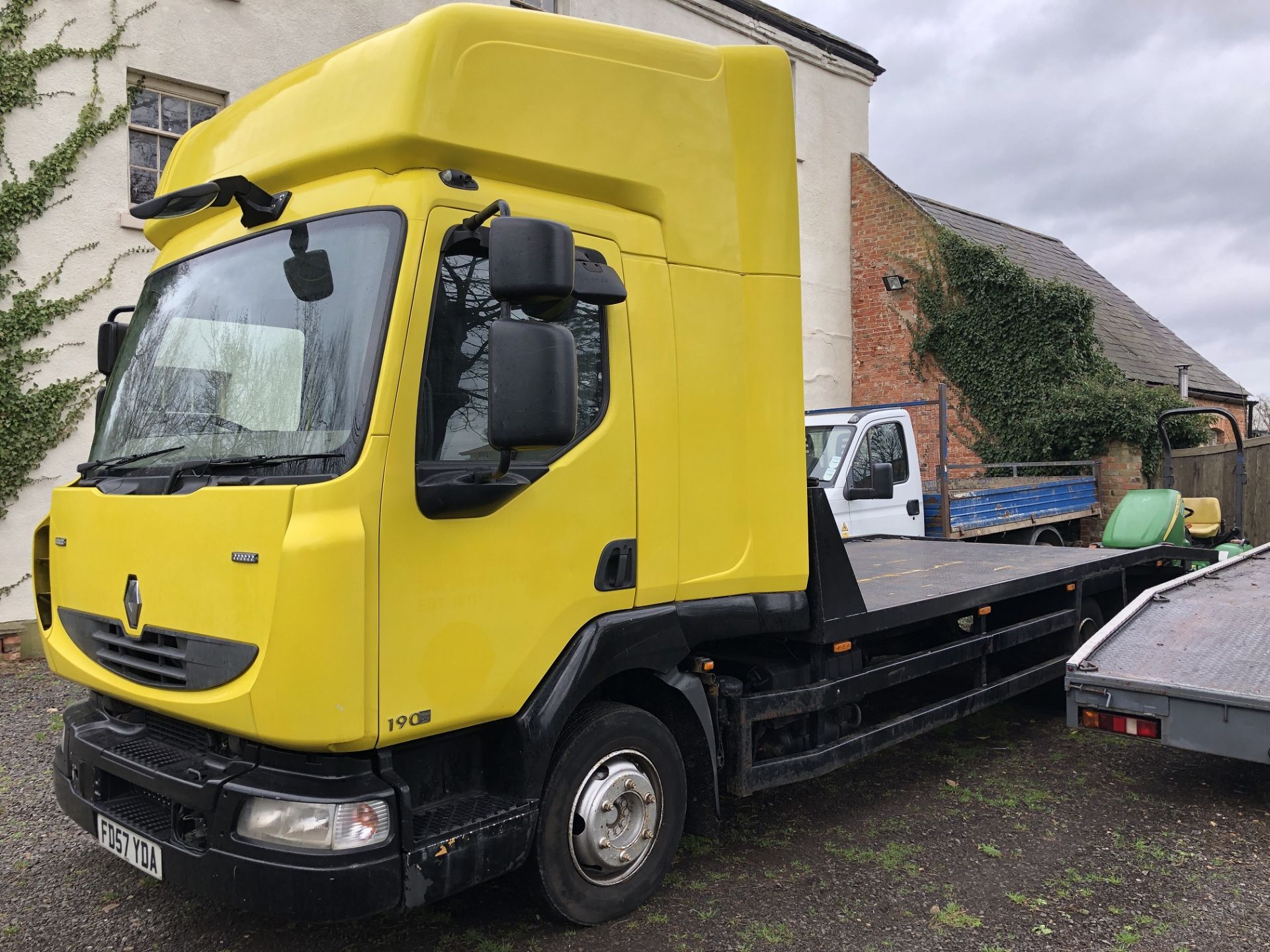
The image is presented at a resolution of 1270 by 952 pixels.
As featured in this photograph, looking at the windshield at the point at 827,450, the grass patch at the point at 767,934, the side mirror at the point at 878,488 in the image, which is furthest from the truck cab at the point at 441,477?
the windshield at the point at 827,450

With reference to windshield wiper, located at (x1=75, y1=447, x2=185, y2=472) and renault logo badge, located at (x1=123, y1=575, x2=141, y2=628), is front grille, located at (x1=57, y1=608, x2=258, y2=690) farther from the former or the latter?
windshield wiper, located at (x1=75, y1=447, x2=185, y2=472)

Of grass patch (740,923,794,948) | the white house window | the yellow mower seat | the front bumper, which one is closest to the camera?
the front bumper

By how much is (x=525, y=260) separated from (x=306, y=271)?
810 millimetres

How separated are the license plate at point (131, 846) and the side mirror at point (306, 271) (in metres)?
1.74

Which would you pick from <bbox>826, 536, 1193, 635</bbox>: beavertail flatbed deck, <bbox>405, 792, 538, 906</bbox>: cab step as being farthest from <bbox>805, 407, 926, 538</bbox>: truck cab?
<bbox>405, 792, 538, 906</bbox>: cab step

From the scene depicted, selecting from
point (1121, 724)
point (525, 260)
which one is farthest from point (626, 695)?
point (1121, 724)

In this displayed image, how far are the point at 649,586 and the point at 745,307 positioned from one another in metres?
1.18

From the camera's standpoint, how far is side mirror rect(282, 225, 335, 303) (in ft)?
9.58

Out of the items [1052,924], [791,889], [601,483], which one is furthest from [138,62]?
[1052,924]

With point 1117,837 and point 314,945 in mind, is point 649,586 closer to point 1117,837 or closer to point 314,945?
point 314,945

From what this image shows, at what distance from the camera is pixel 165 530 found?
2871 mm

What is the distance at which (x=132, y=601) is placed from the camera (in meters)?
3.00

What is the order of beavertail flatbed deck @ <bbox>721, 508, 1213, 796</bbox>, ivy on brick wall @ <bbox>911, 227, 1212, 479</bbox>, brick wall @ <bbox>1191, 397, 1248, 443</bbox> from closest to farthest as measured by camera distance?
beavertail flatbed deck @ <bbox>721, 508, 1213, 796</bbox> < ivy on brick wall @ <bbox>911, 227, 1212, 479</bbox> < brick wall @ <bbox>1191, 397, 1248, 443</bbox>

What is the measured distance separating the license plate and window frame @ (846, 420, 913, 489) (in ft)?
22.8
